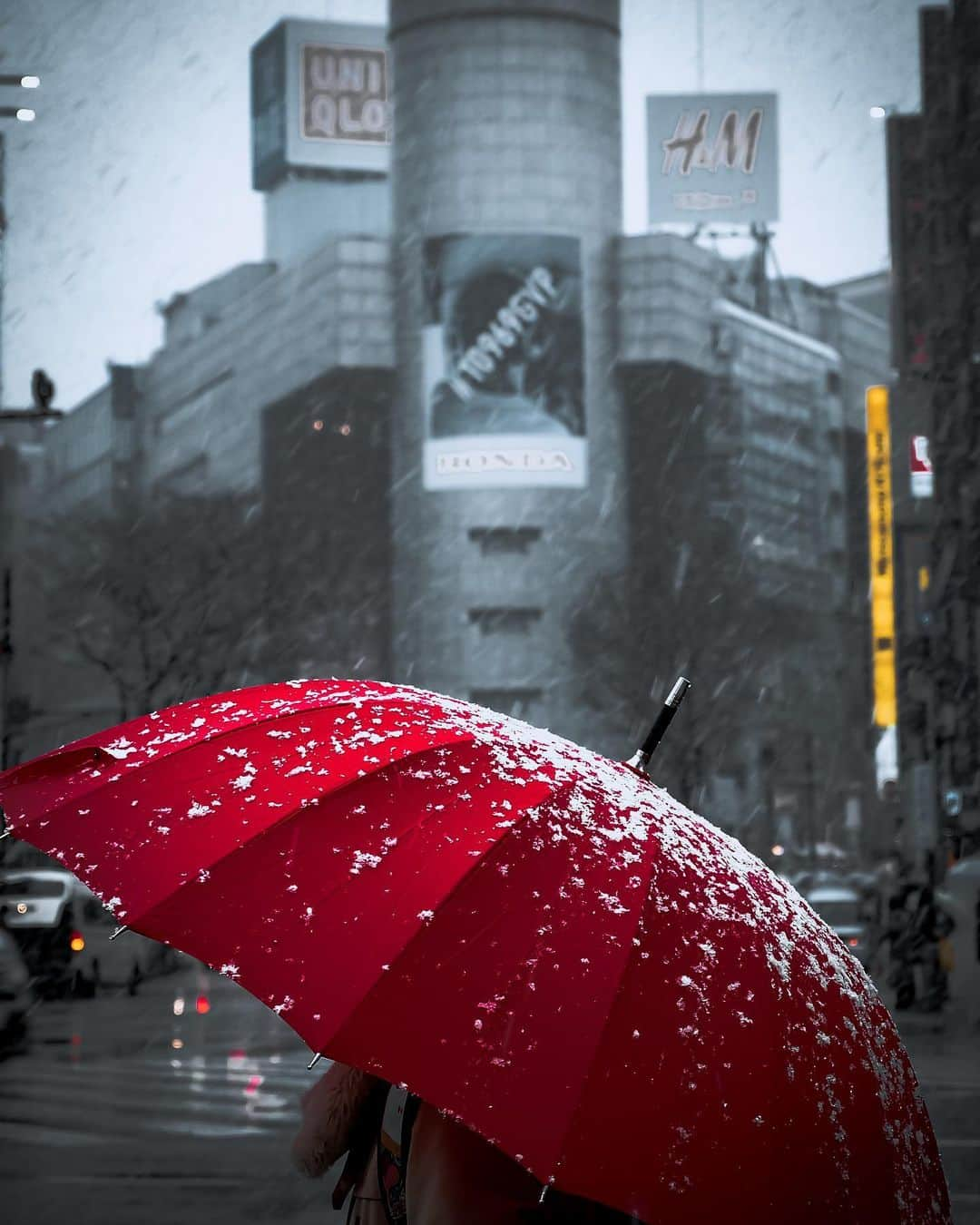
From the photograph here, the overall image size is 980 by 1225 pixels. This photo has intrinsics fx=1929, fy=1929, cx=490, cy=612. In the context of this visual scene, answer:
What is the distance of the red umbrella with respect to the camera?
269 centimetres

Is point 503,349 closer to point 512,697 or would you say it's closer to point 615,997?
point 512,697

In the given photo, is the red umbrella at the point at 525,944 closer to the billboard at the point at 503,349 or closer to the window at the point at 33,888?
the window at the point at 33,888

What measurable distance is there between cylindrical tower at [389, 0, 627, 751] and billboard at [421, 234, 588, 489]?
104mm

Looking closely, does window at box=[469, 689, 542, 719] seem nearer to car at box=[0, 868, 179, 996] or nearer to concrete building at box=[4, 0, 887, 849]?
concrete building at box=[4, 0, 887, 849]

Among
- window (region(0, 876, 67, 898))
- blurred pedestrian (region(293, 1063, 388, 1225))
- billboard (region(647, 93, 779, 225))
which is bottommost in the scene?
window (region(0, 876, 67, 898))

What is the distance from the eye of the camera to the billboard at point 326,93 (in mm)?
142250

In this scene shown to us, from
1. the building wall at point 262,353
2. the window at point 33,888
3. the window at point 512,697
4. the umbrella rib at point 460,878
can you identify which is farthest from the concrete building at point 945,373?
the building wall at point 262,353

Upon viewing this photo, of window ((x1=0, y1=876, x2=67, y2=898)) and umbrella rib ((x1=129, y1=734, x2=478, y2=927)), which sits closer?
umbrella rib ((x1=129, y1=734, x2=478, y2=927))

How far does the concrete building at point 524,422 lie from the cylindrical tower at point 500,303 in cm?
16

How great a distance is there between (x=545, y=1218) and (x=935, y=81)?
56365 millimetres

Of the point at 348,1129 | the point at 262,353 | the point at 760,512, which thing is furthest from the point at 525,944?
the point at 760,512

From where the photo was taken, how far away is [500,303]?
111500 millimetres

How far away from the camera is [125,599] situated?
4522 cm

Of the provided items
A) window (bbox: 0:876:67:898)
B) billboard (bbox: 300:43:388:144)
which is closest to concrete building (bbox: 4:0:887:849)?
billboard (bbox: 300:43:388:144)
